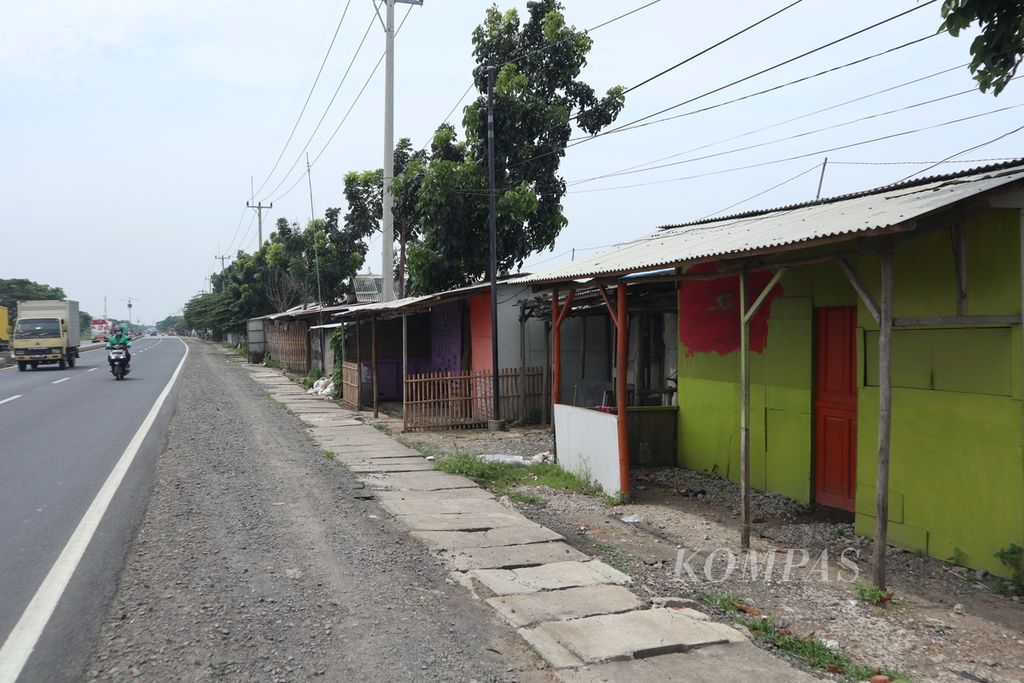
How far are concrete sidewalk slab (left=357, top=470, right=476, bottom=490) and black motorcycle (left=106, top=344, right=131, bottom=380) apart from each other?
62.9ft

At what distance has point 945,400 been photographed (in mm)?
6367

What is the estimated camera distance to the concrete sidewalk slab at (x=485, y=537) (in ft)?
22.9

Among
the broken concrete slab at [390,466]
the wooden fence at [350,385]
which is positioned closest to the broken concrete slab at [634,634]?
the broken concrete slab at [390,466]

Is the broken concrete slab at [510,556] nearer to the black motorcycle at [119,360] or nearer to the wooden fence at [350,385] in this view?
the wooden fence at [350,385]

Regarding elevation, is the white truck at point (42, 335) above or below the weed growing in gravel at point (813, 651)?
A: above

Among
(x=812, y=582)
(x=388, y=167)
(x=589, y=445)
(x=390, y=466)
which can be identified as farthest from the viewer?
(x=388, y=167)

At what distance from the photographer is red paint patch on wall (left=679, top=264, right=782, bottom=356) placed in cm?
921

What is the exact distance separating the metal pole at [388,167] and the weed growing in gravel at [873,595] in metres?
17.5

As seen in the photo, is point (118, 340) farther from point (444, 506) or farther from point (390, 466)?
point (444, 506)

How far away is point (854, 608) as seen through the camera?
214 inches

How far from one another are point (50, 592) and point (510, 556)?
341 cm

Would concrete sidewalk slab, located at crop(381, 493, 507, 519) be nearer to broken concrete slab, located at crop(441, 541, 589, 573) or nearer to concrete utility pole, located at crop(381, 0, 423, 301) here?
broken concrete slab, located at crop(441, 541, 589, 573)

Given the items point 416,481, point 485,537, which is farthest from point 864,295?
point 416,481

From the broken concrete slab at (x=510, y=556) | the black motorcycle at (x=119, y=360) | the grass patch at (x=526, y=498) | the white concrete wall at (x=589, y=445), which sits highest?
the black motorcycle at (x=119, y=360)
